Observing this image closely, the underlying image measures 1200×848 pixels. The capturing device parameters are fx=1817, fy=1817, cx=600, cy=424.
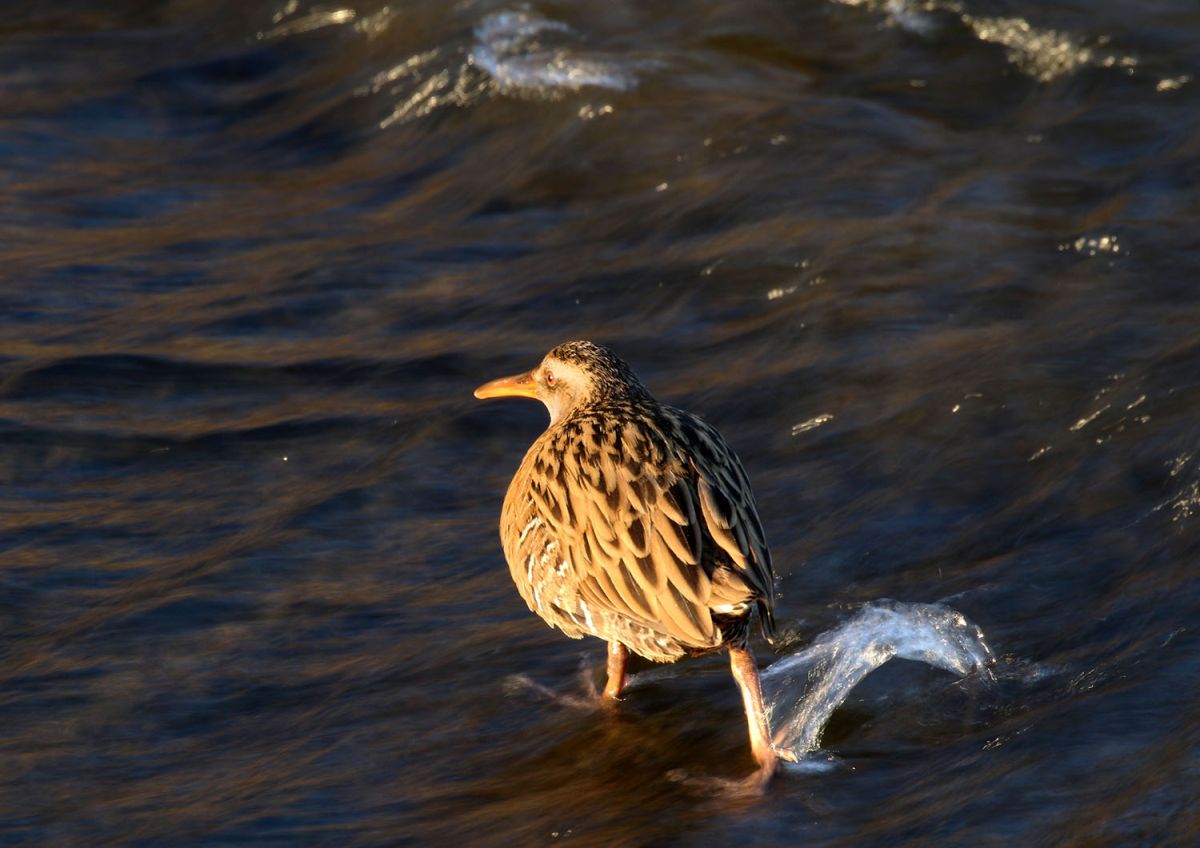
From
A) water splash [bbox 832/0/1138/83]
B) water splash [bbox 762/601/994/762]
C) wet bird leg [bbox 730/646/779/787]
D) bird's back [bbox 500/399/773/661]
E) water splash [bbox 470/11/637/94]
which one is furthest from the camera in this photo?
water splash [bbox 470/11/637/94]

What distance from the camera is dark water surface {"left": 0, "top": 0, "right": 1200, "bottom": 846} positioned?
6.04 m

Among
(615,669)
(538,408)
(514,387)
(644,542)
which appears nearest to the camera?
(644,542)

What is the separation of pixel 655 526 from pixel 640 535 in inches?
2.3

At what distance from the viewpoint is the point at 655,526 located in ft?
20.2

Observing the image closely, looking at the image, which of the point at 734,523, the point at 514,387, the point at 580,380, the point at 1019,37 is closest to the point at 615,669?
the point at 734,523

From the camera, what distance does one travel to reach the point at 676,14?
44.2ft

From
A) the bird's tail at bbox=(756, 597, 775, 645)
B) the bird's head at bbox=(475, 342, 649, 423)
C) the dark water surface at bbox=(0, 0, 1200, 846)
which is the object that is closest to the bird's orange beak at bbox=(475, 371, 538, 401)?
the bird's head at bbox=(475, 342, 649, 423)

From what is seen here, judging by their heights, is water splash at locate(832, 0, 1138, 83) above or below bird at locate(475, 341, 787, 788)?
above

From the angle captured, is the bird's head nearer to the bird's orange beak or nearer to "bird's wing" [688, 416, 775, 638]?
the bird's orange beak

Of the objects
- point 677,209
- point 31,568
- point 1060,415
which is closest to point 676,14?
point 677,209

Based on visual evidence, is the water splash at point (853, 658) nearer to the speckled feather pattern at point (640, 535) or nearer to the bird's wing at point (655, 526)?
the speckled feather pattern at point (640, 535)

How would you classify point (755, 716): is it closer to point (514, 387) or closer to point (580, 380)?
point (580, 380)

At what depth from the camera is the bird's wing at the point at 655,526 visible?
19.5ft

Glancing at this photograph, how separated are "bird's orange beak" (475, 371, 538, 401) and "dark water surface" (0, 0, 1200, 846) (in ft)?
2.00
